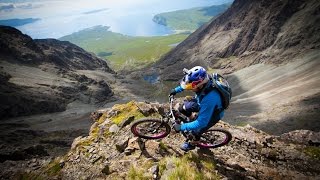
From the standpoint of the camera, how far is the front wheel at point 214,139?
539 inches

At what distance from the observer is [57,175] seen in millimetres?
14398

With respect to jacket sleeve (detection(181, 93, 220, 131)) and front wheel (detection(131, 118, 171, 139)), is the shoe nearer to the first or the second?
front wheel (detection(131, 118, 171, 139))

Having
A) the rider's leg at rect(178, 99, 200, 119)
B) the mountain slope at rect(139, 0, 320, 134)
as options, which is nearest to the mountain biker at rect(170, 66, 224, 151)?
the rider's leg at rect(178, 99, 200, 119)

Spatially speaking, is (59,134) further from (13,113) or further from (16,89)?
(16,89)

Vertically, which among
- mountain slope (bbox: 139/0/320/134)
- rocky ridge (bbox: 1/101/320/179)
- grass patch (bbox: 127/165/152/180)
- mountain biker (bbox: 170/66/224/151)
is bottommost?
mountain slope (bbox: 139/0/320/134)

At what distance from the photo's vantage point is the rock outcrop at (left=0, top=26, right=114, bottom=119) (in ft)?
372

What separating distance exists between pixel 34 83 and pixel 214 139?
13580 centimetres

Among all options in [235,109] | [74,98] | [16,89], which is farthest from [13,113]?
[235,109]

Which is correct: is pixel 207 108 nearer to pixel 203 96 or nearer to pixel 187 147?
pixel 203 96

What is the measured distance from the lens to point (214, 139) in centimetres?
1427

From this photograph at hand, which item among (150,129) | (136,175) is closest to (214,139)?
(150,129)

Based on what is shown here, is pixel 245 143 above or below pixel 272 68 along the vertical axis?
above

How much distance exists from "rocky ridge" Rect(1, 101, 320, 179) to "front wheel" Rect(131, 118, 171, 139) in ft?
1.23

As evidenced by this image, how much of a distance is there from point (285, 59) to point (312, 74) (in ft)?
106
